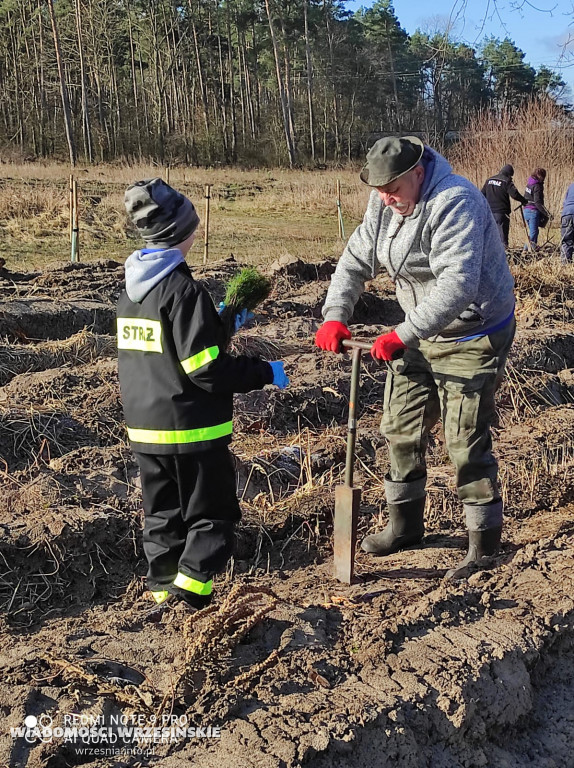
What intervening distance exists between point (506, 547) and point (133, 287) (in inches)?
91.6

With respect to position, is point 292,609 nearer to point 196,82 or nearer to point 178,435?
point 178,435

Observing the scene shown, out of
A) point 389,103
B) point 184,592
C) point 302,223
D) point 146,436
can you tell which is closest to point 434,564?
point 184,592

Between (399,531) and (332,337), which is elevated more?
(332,337)

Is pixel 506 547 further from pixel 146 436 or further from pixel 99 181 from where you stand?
pixel 99 181

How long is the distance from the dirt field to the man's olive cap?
1769 mm

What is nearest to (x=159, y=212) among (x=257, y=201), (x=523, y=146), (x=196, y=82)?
(x=523, y=146)

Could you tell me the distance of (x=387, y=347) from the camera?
3.21 meters

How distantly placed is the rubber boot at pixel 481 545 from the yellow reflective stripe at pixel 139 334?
69.1 inches

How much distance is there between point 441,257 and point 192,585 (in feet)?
5.65

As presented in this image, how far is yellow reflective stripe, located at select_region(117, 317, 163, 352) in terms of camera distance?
3.04 metres

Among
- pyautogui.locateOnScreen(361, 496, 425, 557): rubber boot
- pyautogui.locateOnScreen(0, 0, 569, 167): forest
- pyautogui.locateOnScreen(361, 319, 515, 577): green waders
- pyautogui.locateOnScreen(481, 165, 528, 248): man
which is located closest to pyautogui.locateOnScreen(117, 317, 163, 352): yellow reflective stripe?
pyautogui.locateOnScreen(361, 319, 515, 577): green waders

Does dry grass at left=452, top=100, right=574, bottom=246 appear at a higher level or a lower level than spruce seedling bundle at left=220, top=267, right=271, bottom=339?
higher

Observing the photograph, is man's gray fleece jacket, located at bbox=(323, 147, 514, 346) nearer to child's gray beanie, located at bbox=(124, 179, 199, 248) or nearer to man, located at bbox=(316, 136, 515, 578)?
man, located at bbox=(316, 136, 515, 578)

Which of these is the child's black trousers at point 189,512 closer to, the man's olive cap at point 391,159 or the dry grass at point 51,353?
the man's olive cap at point 391,159
